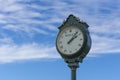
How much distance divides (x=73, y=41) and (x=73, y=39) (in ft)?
0.26

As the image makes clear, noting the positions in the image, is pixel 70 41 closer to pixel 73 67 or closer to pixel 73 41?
pixel 73 41

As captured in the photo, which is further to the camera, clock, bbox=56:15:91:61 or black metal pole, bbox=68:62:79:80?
black metal pole, bbox=68:62:79:80

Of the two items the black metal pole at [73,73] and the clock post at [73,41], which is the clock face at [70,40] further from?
the black metal pole at [73,73]

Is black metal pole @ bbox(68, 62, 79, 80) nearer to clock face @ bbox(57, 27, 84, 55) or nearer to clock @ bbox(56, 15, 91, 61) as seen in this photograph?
clock @ bbox(56, 15, 91, 61)

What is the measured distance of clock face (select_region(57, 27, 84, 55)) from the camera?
3538 cm

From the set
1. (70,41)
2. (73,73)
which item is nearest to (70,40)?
(70,41)

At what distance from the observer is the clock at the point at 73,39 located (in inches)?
1387

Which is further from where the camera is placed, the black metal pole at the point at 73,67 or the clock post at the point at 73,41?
the black metal pole at the point at 73,67

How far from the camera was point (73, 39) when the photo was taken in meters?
35.6

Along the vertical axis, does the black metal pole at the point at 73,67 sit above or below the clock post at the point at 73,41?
below

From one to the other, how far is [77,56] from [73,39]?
29.5 inches

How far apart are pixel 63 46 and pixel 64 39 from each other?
287 mm

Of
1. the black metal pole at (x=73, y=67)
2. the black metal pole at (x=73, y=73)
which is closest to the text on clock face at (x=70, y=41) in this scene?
the black metal pole at (x=73, y=67)

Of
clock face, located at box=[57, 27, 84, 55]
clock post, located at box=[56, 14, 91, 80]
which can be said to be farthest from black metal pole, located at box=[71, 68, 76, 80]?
clock face, located at box=[57, 27, 84, 55]
